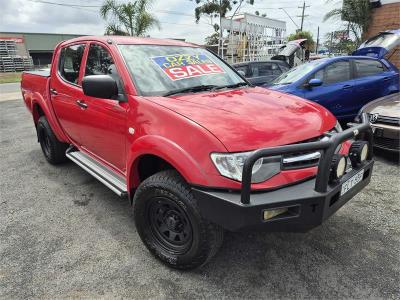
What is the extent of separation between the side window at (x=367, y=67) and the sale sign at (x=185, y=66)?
13.7 ft

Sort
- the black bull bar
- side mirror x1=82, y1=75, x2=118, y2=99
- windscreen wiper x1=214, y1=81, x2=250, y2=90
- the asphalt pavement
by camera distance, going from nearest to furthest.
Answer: the black bull bar < the asphalt pavement < side mirror x1=82, y1=75, x2=118, y2=99 < windscreen wiper x1=214, y1=81, x2=250, y2=90

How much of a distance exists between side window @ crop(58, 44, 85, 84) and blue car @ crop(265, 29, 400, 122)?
368 centimetres

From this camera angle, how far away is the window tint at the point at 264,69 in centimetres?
924

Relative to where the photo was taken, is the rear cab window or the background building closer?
the rear cab window

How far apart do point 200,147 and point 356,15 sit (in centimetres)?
1470

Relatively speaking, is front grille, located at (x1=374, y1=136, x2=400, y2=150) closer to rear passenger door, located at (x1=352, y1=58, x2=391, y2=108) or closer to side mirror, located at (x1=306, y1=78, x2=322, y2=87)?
side mirror, located at (x1=306, y1=78, x2=322, y2=87)

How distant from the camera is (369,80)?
6.30 meters

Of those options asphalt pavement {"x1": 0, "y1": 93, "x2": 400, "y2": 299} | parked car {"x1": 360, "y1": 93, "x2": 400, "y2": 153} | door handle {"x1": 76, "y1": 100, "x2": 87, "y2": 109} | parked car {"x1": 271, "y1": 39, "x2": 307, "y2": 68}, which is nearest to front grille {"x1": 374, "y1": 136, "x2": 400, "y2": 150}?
parked car {"x1": 360, "y1": 93, "x2": 400, "y2": 153}

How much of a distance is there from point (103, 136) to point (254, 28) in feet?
52.6

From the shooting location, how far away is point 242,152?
2.05 meters

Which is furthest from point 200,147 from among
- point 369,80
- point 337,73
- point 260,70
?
point 260,70

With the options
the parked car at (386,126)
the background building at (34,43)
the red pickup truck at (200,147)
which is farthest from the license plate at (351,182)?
the background building at (34,43)

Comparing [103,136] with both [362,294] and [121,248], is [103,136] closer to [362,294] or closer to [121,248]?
[121,248]

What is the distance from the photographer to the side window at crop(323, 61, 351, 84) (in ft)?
20.2
